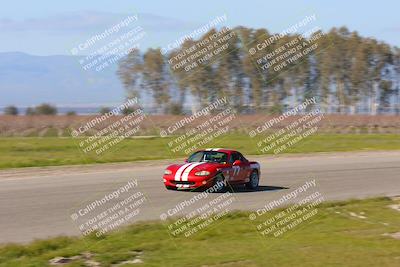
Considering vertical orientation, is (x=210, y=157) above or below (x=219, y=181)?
above

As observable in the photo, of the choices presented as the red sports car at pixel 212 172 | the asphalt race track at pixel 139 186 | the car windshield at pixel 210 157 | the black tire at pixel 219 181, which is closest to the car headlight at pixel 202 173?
the red sports car at pixel 212 172

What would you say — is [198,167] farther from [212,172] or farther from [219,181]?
[219,181]

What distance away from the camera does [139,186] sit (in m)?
20.8

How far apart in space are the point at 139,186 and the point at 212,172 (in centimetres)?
243

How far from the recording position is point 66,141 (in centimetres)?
4550

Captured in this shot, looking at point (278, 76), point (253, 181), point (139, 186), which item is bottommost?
point (253, 181)

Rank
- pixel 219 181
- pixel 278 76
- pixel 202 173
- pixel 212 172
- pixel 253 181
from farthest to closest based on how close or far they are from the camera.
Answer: pixel 278 76 < pixel 253 181 < pixel 219 181 < pixel 212 172 < pixel 202 173

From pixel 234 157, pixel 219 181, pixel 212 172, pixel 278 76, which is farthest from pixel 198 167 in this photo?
pixel 278 76

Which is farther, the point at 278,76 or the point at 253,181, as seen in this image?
the point at 278,76

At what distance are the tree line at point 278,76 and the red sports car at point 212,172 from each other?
6454 centimetres

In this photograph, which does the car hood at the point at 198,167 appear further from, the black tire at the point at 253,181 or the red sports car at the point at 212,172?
the black tire at the point at 253,181

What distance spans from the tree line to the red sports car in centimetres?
6454

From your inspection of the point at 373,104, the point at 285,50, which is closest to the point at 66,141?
the point at 285,50

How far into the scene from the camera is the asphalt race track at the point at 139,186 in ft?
47.4
